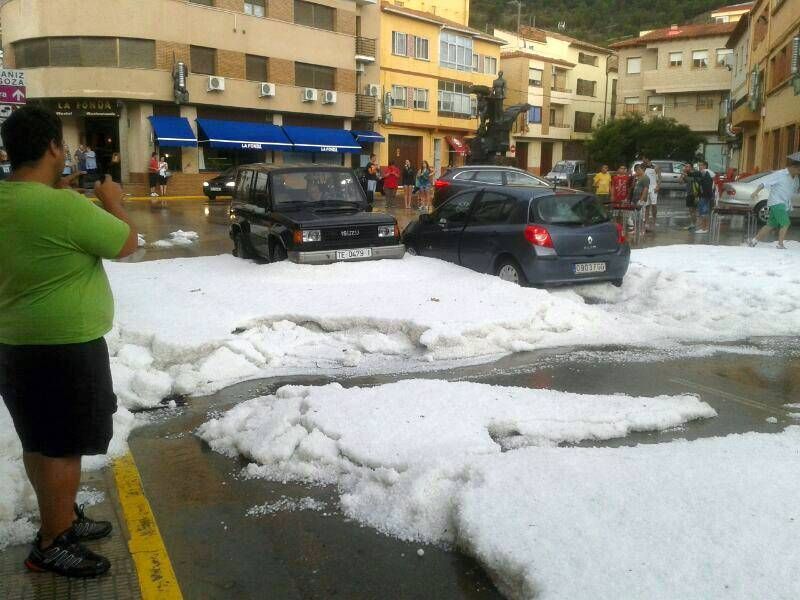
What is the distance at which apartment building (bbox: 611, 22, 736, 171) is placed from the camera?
63.8 meters

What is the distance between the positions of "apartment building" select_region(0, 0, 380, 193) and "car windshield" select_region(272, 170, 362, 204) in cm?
2767

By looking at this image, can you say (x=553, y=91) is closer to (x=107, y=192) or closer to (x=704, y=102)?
(x=704, y=102)

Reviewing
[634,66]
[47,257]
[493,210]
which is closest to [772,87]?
[493,210]

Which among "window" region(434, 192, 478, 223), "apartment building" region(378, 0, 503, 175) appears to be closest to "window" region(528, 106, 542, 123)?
"apartment building" region(378, 0, 503, 175)

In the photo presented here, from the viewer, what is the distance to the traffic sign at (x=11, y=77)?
10.9 m

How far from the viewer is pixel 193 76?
39.3 meters

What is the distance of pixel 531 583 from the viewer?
3219 mm

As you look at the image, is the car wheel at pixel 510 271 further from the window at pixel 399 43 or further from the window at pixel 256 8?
the window at pixel 399 43

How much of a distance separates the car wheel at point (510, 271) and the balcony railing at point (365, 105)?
39.8m

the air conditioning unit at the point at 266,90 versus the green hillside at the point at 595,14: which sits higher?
the green hillside at the point at 595,14

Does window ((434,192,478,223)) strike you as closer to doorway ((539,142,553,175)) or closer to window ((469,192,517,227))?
window ((469,192,517,227))

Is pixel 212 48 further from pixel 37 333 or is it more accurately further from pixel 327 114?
pixel 37 333

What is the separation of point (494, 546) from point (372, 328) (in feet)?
15.6

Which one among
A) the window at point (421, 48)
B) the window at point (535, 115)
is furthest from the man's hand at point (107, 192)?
the window at point (535, 115)
